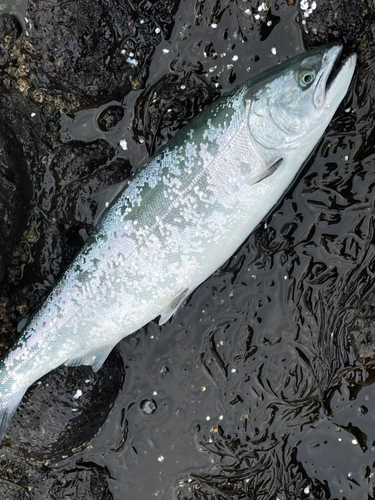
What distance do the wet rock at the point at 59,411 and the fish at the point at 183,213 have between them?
0.82ft

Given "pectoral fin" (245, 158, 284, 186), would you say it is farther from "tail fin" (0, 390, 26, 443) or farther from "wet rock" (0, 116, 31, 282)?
"tail fin" (0, 390, 26, 443)

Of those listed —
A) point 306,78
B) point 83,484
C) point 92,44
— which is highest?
point 92,44

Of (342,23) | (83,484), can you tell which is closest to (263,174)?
(342,23)

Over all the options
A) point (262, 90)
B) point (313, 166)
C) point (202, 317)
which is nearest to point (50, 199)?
point (202, 317)

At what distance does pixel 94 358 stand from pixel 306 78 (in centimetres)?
293

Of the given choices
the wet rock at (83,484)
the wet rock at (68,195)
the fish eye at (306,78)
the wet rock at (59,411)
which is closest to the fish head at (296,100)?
the fish eye at (306,78)

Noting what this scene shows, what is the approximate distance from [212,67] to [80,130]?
1.40 m

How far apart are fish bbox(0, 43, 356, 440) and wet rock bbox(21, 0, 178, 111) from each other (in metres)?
0.95

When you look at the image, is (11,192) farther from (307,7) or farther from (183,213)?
(307,7)

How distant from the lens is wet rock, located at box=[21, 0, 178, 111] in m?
3.22

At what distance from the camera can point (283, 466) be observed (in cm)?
347

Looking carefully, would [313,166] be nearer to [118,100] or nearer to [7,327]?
[118,100]

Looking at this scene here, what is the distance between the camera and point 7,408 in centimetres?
327

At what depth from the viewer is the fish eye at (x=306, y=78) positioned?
2.79 meters
